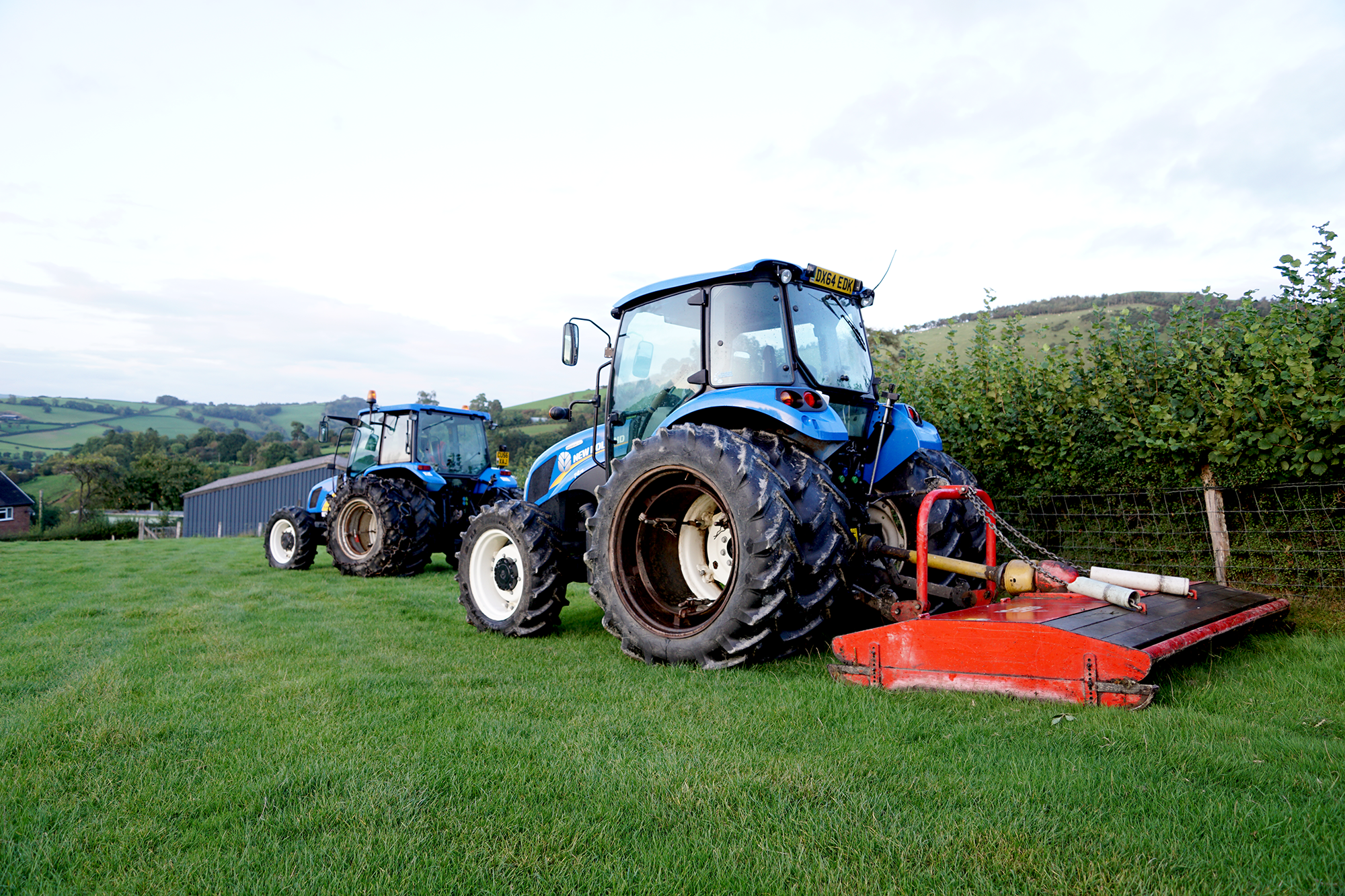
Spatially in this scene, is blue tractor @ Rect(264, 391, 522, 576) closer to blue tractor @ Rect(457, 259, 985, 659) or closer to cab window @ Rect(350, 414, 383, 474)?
cab window @ Rect(350, 414, 383, 474)

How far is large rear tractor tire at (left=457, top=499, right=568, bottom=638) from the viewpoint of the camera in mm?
5340

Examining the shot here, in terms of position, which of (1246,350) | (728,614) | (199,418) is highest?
(199,418)

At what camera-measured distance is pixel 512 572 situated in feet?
18.3

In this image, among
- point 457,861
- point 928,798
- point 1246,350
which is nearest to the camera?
point 457,861

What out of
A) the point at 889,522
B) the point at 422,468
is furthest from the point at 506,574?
the point at 422,468

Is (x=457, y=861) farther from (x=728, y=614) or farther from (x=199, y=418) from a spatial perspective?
(x=199, y=418)

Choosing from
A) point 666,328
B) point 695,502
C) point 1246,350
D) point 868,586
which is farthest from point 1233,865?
point 1246,350

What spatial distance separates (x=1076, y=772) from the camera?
2.45m

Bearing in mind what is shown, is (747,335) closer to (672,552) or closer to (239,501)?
(672,552)

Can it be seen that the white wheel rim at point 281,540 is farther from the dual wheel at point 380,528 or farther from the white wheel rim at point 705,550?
the white wheel rim at point 705,550

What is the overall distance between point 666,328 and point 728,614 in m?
2.04

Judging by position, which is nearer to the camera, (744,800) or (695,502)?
(744,800)

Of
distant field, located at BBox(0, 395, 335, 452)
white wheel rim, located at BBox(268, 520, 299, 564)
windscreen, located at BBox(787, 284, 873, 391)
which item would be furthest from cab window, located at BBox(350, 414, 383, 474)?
distant field, located at BBox(0, 395, 335, 452)

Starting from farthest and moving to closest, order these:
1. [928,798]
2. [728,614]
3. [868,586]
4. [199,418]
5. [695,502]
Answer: [199,418], [695,502], [868,586], [728,614], [928,798]
